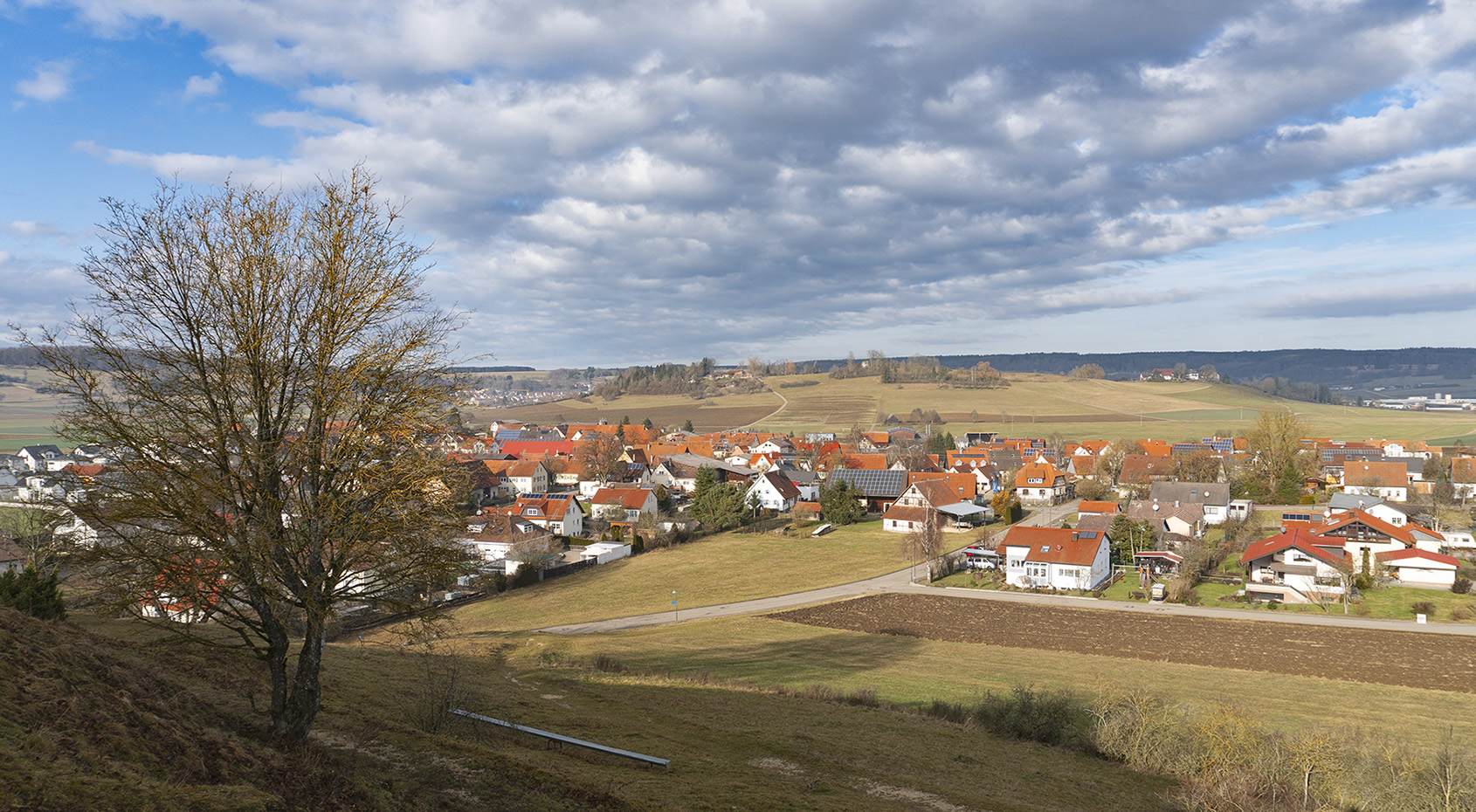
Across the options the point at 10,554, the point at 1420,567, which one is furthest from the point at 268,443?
the point at 1420,567

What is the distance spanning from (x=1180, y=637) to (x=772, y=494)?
4860cm

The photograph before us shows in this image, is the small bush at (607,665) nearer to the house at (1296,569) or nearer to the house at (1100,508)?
the house at (1296,569)

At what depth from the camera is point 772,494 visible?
273ft

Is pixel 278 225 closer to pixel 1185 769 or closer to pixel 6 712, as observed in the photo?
pixel 6 712

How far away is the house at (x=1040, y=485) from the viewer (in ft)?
288

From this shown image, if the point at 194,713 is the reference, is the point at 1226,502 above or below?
below

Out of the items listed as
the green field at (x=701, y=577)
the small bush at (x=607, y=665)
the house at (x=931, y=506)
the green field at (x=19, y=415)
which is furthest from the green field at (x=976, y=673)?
→ the green field at (x=19, y=415)

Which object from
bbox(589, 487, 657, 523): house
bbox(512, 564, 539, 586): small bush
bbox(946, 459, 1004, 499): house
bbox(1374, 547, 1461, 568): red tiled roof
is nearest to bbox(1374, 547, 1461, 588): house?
bbox(1374, 547, 1461, 568): red tiled roof

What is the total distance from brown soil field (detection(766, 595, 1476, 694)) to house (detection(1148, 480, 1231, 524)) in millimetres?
33309

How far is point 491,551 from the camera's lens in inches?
2148

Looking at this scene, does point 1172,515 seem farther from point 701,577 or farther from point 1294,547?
point 701,577

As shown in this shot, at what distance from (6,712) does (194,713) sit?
333 cm

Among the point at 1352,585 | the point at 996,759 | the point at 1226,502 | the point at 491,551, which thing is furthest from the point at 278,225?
the point at 1226,502

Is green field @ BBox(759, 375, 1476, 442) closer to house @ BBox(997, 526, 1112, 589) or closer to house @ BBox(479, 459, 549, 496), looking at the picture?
house @ BBox(479, 459, 549, 496)
